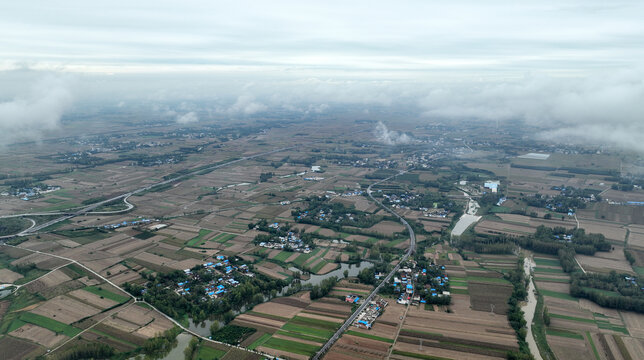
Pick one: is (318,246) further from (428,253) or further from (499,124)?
(499,124)

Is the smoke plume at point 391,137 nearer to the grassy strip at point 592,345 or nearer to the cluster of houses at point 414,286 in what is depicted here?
the cluster of houses at point 414,286

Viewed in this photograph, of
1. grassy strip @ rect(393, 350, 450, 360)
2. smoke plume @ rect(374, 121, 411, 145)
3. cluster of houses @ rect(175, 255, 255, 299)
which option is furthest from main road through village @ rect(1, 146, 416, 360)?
smoke plume @ rect(374, 121, 411, 145)

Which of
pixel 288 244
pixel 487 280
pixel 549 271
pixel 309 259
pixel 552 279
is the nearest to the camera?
pixel 487 280

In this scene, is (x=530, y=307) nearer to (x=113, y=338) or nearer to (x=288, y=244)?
(x=288, y=244)

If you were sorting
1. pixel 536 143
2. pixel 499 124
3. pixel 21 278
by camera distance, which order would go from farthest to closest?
pixel 499 124 < pixel 536 143 < pixel 21 278

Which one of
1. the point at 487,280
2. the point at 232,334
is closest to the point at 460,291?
the point at 487,280

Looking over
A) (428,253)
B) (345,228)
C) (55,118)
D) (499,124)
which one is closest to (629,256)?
(428,253)
